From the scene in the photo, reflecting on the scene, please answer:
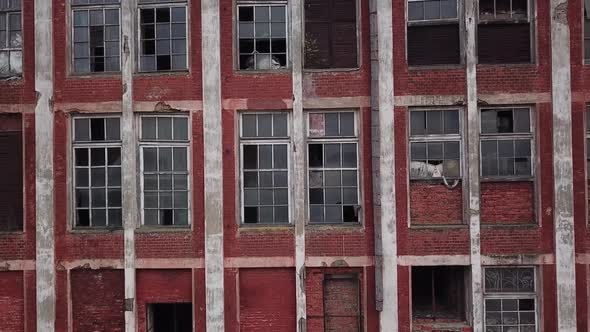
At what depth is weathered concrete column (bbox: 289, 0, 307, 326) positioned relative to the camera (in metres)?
10.4

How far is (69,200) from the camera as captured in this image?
10734mm

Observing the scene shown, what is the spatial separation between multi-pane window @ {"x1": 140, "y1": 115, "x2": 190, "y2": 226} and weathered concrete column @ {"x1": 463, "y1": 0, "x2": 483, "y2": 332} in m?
5.53

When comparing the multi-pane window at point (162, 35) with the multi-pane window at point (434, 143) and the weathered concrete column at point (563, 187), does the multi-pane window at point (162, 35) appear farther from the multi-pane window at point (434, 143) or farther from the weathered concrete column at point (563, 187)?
the weathered concrete column at point (563, 187)

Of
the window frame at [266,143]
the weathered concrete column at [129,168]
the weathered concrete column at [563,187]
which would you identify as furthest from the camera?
the window frame at [266,143]

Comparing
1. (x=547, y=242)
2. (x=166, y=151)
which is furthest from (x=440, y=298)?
(x=166, y=151)

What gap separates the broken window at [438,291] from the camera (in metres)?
10.7

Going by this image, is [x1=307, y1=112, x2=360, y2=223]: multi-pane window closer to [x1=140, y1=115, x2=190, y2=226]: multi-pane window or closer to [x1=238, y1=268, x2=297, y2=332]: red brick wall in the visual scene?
[x1=238, y1=268, x2=297, y2=332]: red brick wall

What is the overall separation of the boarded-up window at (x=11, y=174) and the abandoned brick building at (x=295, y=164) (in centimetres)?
5

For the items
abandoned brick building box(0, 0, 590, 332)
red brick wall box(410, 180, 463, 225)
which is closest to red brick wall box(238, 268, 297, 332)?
abandoned brick building box(0, 0, 590, 332)

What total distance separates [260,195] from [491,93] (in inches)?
194

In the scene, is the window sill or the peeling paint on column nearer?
the peeling paint on column

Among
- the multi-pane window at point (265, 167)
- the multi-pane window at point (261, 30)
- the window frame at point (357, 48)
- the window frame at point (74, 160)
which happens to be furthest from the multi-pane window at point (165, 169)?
the window frame at point (357, 48)

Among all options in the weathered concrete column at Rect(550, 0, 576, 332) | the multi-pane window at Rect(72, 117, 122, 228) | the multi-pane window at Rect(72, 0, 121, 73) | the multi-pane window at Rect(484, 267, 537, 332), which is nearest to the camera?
the weathered concrete column at Rect(550, 0, 576, 332)

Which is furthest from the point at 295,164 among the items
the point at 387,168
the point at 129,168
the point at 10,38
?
the point at 10,38
